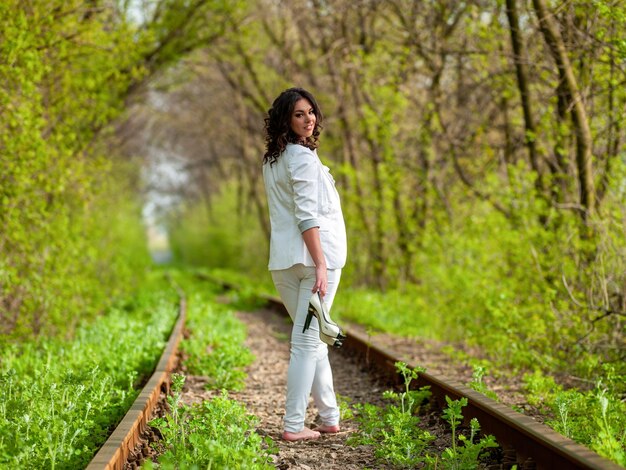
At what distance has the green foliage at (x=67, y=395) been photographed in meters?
3.89

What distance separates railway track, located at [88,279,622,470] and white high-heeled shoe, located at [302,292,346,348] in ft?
3.11

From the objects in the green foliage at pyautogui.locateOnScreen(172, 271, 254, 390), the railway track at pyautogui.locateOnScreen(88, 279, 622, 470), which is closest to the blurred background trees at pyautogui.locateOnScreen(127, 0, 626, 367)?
the railway track at pyautogui.locateOnScreen(88, 279, 622, 470)

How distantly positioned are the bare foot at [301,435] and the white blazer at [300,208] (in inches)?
40.4

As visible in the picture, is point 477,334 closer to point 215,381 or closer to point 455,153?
point 215,381

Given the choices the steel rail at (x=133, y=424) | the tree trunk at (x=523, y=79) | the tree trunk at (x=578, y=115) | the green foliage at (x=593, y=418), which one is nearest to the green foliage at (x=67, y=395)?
the steel rail at (x=133, y=424)

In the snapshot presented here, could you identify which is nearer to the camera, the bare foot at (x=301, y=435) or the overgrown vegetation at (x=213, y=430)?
the overgrown vegetation at (x=213, y=430)

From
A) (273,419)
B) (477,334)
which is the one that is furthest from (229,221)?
(273,419)

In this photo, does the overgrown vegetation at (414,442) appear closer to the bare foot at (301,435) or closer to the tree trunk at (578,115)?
the bare foot at (301,435)

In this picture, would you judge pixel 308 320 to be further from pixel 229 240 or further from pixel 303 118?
pixel 229 240

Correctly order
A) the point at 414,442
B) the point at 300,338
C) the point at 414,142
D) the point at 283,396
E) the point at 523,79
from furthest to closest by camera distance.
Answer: the point at 414,142, the point at 523,79, the point at 283,396, the point at 300,338, the point at 414,442

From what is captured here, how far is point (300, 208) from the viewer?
4.44 metres

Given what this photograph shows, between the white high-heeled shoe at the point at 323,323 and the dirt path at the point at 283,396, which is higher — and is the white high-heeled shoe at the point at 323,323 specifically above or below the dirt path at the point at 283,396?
above

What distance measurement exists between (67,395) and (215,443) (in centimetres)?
160

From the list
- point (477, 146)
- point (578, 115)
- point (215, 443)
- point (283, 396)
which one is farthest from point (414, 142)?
point (215, 443)
